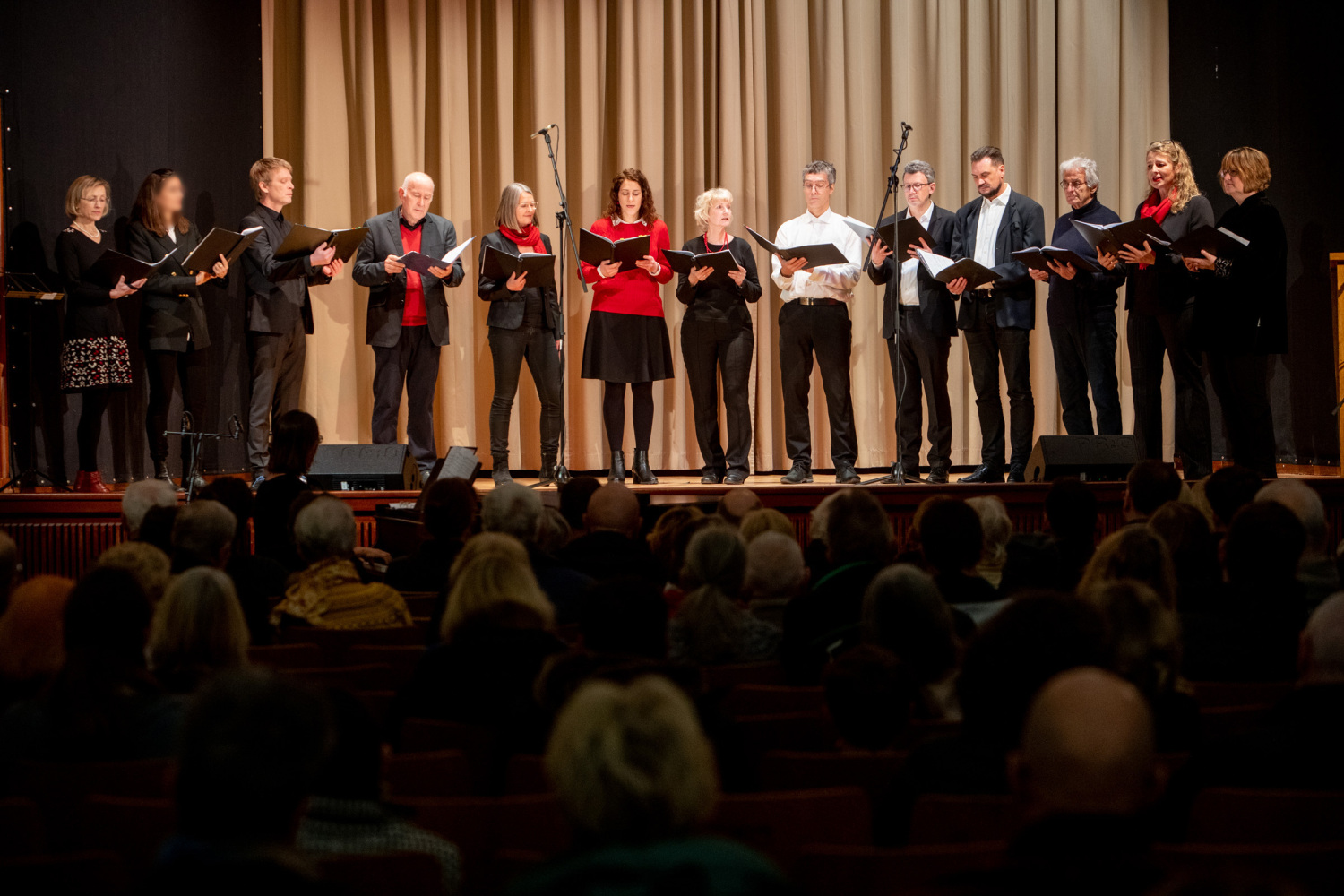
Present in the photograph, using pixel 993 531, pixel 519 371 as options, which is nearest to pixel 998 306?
pixel 519 371

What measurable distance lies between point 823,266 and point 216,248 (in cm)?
299

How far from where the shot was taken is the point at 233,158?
7898 mm

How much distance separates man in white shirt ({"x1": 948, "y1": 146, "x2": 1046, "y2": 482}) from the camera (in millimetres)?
6539

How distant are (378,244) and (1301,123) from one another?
5.36 m

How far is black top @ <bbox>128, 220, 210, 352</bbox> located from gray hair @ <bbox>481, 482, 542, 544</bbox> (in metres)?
3.58

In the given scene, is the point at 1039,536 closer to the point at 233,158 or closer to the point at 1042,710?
the point at 1042,710

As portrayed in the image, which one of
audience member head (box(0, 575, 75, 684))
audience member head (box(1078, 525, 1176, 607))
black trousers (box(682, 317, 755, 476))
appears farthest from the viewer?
black trousers (box(682, 317, 755, 476))

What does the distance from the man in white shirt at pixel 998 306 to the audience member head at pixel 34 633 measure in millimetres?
4885

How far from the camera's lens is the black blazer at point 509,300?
22.6 ft

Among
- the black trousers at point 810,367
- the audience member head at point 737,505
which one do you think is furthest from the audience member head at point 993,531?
the black trousers at point 810,367

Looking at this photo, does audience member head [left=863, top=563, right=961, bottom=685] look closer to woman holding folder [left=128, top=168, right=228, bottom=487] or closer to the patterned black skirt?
woman holding folder [left=128, top=168, right=228, bottom=487]

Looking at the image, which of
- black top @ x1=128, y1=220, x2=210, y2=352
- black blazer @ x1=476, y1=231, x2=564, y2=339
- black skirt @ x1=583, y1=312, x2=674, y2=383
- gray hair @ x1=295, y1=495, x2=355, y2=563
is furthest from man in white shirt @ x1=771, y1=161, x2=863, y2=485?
gray hair @ x1=295, y1=495, x2=355, y2=563

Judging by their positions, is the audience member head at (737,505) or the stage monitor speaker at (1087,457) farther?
the stage monitor speaker at (1087,457)

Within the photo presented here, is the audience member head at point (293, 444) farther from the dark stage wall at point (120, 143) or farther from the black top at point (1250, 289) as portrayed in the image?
the black top at point (1250, 289)
